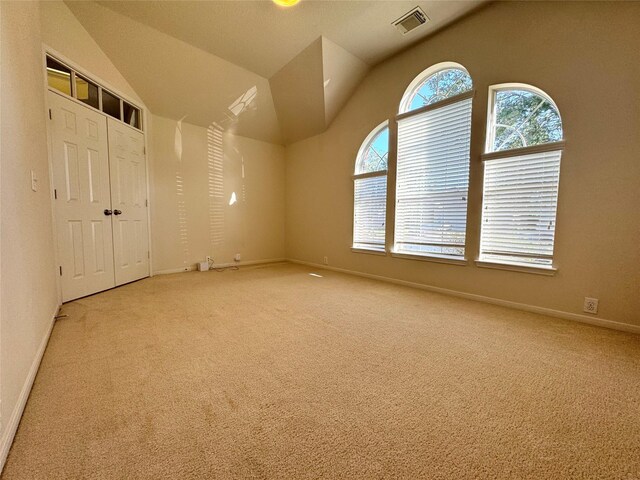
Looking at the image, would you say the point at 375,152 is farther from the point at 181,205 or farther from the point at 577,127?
the point at 181,205

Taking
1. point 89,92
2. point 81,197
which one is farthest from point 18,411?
point 89,92

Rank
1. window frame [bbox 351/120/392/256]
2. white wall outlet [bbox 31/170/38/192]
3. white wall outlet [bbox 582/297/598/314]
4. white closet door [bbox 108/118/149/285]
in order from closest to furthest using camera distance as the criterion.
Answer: white wall outlet [bbox 31/170/38/192]
white wall outlet [bbox 582/297/598/314]
white closet door [bbox 108/118/149/285]
window frame [bbox 351/120/392/256]

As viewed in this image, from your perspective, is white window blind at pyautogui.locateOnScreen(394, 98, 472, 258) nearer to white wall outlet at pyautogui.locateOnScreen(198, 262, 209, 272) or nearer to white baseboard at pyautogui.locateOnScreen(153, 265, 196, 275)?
white wall outlet at pyautogui.locateOnScreen(198, 262, 209, 272)

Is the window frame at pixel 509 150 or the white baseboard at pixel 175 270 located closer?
the window frame at pixel 509 150

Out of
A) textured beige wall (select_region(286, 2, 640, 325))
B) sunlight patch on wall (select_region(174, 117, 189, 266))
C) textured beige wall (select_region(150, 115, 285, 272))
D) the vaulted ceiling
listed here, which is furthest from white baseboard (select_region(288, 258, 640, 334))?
sunlight patch on wall (select_region(174, 117, 189, 266))

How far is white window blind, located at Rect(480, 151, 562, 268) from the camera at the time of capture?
2.46m

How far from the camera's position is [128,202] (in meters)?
3.54

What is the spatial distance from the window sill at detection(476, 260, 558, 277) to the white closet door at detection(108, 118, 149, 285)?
448 cm

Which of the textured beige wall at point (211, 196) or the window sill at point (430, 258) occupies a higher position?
the textured beige wall at point (211, 196)

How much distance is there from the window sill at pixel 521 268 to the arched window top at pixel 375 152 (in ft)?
6.16

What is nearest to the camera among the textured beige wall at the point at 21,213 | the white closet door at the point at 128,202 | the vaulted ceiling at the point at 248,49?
the textured beige wall at the point at 21,213

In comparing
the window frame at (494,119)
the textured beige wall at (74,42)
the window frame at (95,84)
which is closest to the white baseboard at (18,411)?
the window frame at (95,84)

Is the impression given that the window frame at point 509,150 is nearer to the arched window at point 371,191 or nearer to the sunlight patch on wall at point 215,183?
the arched window at point 371,191

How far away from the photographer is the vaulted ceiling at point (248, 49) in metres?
2.82
